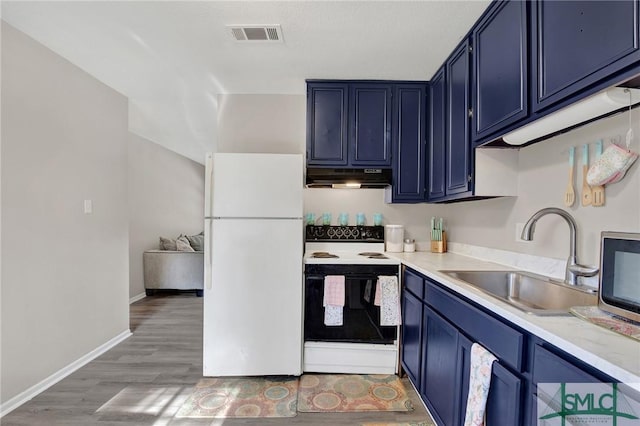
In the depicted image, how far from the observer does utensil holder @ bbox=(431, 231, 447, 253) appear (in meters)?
2.60

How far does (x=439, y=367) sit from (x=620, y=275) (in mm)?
934

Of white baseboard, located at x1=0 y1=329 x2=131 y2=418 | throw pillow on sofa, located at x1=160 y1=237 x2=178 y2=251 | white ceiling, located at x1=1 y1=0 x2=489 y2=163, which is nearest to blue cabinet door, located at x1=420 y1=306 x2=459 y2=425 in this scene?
white ceiling, located at x1=1 y1=0 x2=489 y2=163

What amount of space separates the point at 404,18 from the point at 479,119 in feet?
2.40

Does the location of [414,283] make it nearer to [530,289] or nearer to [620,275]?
[530,289]

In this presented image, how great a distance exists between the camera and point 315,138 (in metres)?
2.50

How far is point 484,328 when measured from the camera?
115cm

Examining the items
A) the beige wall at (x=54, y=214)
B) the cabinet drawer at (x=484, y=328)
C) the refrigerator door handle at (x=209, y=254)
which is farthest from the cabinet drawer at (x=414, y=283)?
the beige wall at (x=54, y=214)

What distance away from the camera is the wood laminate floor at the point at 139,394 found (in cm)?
174

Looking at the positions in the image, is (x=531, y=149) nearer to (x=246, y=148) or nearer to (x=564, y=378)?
(x=564, y=378)

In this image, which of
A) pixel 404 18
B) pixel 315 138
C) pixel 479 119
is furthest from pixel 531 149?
pixel 315 138

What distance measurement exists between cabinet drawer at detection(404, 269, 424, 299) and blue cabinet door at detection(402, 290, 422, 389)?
0.13 ft

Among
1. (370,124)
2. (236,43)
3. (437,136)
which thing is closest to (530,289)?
(437,136)

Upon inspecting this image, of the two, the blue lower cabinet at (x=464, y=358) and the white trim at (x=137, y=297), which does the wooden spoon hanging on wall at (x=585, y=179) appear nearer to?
the blue lower cabinet at (x=464, y=358)

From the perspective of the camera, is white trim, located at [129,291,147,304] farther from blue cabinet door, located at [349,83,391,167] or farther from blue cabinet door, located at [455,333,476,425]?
blue cabinet door, located at [455,333,476,425]
